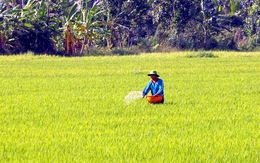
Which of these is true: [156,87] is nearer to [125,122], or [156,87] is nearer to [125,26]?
[125,122]

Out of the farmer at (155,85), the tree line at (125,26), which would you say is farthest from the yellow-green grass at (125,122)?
the tree line at (125,26)

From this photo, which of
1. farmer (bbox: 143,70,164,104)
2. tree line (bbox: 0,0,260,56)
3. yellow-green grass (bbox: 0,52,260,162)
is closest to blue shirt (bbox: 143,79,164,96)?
farmer (bbox: 143,70,164,104)

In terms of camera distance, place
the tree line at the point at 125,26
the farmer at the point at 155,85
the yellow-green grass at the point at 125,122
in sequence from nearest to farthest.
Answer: the yellow-green grass at the point at 125,122
the farmer at the point at 155,85
the tree line at the point at 125,26

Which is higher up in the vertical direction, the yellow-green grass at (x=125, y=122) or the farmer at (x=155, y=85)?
the farmer at (x=155, y=85)

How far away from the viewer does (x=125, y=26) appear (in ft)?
116

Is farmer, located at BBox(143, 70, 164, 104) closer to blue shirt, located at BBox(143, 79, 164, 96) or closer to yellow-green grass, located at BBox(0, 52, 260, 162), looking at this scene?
blue shirt, located at BBox(143, 79, 164, 96)

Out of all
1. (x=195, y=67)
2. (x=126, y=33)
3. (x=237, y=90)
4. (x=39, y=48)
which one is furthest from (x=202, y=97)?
(x=126, y=33)

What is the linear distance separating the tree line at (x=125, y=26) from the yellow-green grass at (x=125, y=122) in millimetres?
13748

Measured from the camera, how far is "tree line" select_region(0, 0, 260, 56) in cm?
2895

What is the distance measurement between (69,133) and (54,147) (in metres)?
0.87

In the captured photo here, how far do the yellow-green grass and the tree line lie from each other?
1375 centimetres

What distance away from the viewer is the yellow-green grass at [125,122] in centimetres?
596

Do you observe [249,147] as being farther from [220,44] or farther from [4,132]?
[220,44]

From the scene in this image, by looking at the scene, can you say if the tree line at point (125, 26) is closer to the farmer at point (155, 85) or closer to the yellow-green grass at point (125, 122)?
the yellow-green grass at point (125, 122)
